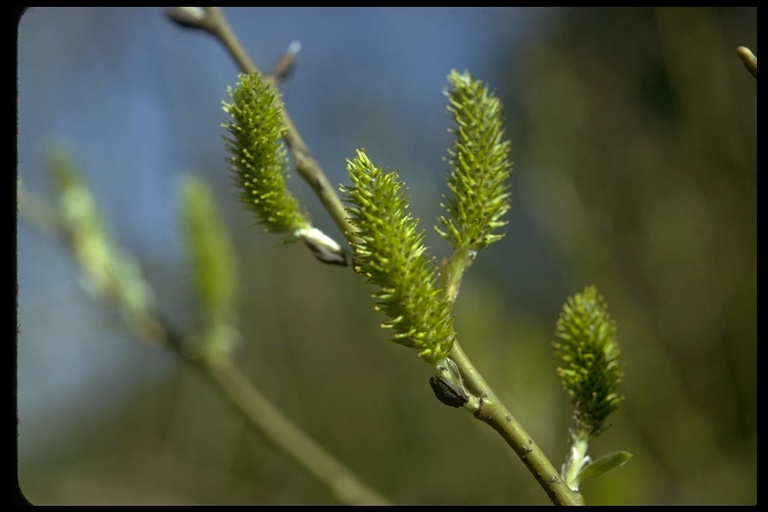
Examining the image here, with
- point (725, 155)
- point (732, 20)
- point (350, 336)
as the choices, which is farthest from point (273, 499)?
point (732, 20)

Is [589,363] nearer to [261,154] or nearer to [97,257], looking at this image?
[261,154]

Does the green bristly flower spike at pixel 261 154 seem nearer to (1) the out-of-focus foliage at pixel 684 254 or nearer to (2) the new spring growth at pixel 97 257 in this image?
(2) the new spring growth at pixel 97 257

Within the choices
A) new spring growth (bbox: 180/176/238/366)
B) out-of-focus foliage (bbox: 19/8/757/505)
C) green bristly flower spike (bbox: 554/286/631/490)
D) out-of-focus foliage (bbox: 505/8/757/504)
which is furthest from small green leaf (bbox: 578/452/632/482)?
out-of-focus foliage (bbox: 505/8/757/504)

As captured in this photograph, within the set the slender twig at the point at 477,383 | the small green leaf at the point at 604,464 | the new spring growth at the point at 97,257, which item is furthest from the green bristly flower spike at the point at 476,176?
the new spring growth at the point at 97,257

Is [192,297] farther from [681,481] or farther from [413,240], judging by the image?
[681,481]

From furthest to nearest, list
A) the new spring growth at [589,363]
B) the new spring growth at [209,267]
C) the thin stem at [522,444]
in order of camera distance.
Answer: the new spring growth at [209,267] < the new spring growth at [589,363] < the thin stem at [522,444]
